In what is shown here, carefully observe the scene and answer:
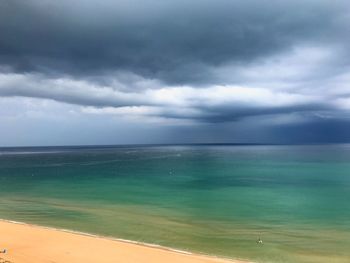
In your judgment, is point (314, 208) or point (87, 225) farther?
point (314, 208)

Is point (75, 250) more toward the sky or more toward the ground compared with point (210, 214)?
more toward the sky

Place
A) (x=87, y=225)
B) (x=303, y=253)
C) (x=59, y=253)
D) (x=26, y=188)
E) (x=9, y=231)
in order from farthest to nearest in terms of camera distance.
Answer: (x=26, y=188)
(x=87, y=225)
(x=9, y=231)
(x=303, y=253)
(x=59, y=253)

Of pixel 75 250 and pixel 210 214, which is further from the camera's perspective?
pixel 210 214

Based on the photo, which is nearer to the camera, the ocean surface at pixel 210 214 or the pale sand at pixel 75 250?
the pale sand at pixel 75 250

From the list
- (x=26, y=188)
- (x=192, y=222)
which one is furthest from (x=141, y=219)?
(x=26, y=188)

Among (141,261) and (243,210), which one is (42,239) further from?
(243,210)

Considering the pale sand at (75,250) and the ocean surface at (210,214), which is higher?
the pale sand at (75,250)

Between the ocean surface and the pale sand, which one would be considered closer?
the pale sand

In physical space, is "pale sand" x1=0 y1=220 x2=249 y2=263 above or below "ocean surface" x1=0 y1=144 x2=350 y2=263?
above
